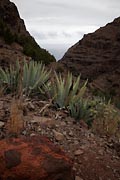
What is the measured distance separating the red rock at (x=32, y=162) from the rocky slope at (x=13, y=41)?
1694 cm

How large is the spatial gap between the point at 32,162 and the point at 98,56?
4478 centimetres

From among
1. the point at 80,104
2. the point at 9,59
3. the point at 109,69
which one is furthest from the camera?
the point at 109,69

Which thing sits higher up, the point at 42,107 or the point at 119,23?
the point at 119,23

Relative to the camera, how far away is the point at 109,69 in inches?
1868

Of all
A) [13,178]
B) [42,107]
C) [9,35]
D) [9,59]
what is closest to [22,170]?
[13,178]

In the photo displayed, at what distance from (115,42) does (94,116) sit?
4411 cm

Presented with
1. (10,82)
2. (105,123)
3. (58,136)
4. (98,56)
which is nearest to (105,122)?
(105,123)

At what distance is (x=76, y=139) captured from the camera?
7.21m

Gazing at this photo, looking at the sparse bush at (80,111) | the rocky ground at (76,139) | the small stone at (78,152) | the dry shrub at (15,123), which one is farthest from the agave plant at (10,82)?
the small stone at (78,152)

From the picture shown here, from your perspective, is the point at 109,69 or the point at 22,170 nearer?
the point at 22,170

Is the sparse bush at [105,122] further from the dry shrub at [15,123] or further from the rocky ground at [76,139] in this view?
the dry shrub at [15,123]

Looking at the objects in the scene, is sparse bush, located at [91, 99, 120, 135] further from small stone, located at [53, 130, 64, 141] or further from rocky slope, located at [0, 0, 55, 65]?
rocky slope, located at [0, 0, 55, 65]

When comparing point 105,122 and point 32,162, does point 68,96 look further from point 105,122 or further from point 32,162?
point 32,162

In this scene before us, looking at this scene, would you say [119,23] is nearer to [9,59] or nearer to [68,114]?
[9,59]
